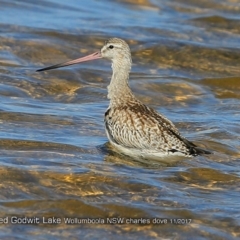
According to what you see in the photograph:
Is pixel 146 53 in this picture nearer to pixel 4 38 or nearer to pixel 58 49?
pixel 58 49

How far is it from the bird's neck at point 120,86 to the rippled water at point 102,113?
2.09 feet

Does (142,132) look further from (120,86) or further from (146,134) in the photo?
(120,86)

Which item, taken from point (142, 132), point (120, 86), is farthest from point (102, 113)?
Answer: point (142, 132)

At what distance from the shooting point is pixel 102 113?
12.6 meters

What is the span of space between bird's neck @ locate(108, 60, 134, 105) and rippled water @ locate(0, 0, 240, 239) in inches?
25.0

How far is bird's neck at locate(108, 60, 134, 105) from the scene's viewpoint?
11.1 meters

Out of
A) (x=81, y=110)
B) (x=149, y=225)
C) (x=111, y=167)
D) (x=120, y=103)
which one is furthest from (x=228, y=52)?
(x=149, y=225)

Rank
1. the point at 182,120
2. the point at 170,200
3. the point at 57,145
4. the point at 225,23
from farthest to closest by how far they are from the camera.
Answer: the point at 225,23
the point at 182,120
the point at 57,145
the point at 170,200

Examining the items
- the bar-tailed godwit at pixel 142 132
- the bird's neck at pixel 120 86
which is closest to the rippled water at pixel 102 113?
the bar-tailed godwit at pixel 142 132

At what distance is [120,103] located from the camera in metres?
11.0

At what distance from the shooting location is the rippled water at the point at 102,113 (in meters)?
8.77

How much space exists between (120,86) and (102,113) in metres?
1.29

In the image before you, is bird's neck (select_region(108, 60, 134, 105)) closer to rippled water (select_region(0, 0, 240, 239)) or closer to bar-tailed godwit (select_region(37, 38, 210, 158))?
bar-tailed godwit (select_region(37, 38, 210, 158))

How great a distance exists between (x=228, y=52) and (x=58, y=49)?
313 cm
